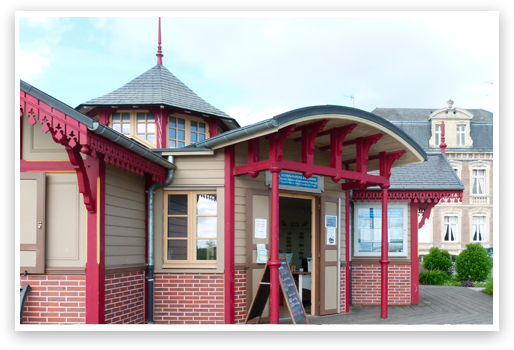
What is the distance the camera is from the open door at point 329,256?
976 centimetres

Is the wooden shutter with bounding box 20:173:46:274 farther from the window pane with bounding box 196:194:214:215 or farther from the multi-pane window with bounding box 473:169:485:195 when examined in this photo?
the multi-pane window with bounding box 473:169:485:195

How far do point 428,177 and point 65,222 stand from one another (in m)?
8.61

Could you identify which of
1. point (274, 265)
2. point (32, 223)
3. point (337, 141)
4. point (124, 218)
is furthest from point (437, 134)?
point (32, 223)

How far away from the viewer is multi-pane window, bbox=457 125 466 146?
28875 millimetres

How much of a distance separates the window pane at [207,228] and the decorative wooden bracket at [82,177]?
219 centimetres

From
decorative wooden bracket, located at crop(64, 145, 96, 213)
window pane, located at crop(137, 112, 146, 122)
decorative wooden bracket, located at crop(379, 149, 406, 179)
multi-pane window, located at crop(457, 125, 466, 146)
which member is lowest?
decorative wooden bracket, located at crop(64, 145, 96, 213)

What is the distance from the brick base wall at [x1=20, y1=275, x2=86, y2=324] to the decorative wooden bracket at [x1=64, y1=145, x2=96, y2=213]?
3.37 ft

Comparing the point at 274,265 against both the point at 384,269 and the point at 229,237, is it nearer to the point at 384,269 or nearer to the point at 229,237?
the point at 229,237

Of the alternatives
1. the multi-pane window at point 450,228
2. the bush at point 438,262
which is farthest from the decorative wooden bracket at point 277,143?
the multi-pane window at point 450,228

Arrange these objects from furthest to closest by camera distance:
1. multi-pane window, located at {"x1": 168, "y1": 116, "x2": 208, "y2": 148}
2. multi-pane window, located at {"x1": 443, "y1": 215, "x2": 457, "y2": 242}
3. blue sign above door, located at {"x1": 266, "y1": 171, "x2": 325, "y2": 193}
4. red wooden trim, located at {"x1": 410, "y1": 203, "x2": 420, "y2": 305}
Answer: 1. multi-pane window, located at {"x1": 443, "y1": 215, "x2": 457, "y2": 242}
2. red wooden trim, located at {"x1": 410, "y1": 203, "x2": 420, "y2": 305}
3. multi-pane window, located at {"x1": 168, "y1": 116, "x2": 208, "y2": 148}
4. blue sign above door, located at {"x1": 266, "y1": 171, "x2": 325, "y2": 193}

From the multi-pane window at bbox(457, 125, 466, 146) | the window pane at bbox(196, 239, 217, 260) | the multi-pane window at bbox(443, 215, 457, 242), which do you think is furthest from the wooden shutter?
the multi-pane window at bbox(457, 125, 466, 146)

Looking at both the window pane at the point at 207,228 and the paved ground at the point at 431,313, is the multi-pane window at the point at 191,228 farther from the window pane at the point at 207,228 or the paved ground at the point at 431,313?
the paved ground at the point at 431,313

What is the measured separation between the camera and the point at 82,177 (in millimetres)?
6465

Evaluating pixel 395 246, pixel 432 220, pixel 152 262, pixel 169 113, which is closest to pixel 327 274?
pixel 395 246
